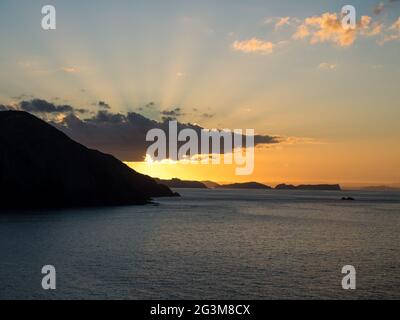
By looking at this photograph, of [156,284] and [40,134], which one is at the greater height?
[40,134]

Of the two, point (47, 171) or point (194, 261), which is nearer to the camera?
point (194, 261)

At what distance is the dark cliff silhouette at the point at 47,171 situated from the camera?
144 metres

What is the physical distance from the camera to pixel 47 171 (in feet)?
498

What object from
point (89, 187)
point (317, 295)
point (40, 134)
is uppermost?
point (40, 134)

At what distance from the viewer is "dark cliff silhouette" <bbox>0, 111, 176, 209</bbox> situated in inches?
5659

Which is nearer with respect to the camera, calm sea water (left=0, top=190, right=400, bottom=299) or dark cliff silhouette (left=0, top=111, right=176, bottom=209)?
calm sea water (left=0, top=190, right=400, bottom=299)

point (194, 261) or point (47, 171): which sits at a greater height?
point (47, 171)

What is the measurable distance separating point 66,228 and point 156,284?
178 feet

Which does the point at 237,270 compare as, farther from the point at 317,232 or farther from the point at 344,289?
the point at 317,232

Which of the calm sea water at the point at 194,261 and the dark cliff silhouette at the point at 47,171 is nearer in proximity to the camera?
the calm sea water at the point at 194,261

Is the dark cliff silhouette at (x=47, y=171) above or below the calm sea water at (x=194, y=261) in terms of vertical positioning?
above

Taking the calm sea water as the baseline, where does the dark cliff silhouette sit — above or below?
above
